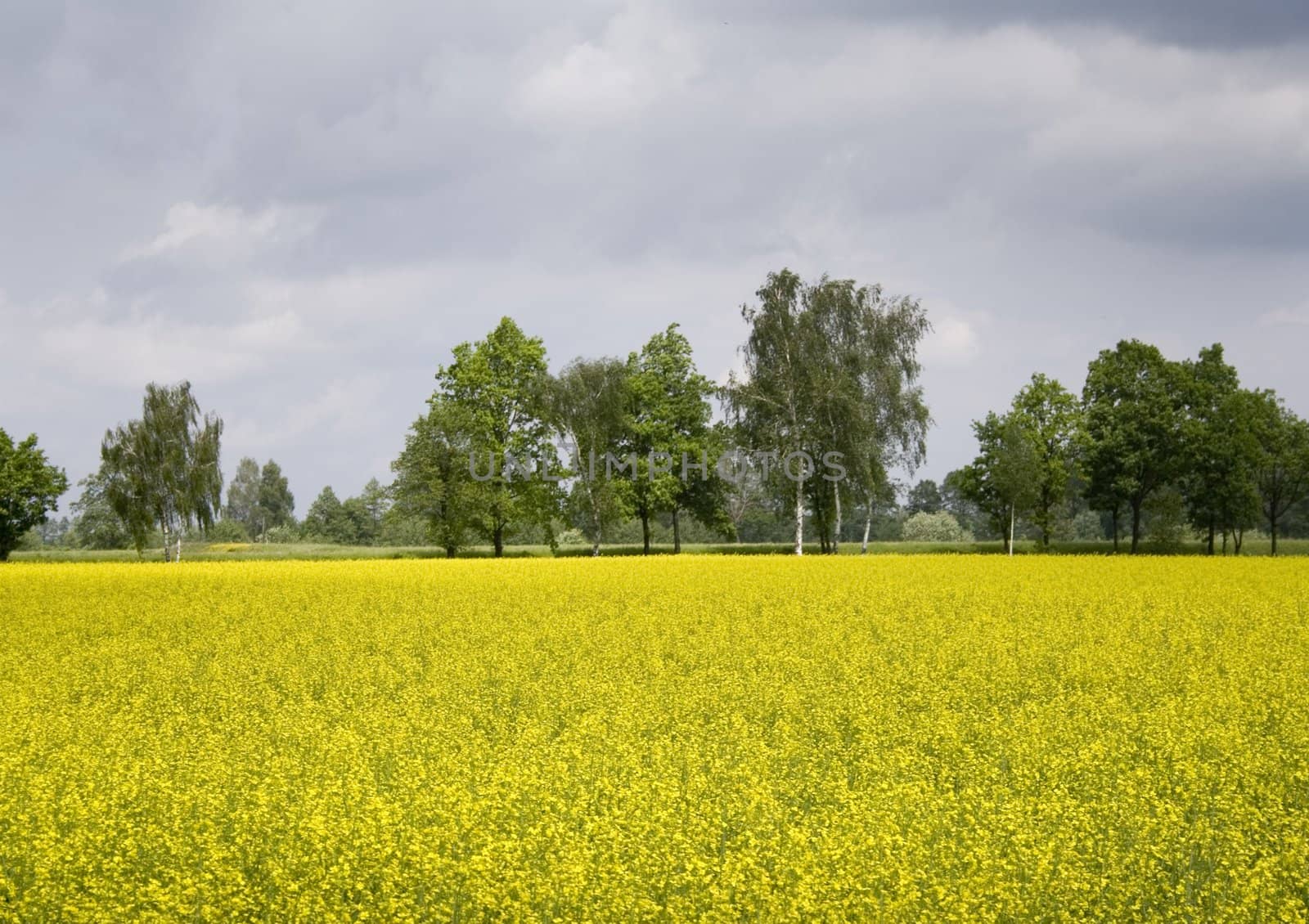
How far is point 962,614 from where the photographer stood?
2109 centimetres

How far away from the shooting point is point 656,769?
359 inches

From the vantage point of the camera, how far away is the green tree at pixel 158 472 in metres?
58.0

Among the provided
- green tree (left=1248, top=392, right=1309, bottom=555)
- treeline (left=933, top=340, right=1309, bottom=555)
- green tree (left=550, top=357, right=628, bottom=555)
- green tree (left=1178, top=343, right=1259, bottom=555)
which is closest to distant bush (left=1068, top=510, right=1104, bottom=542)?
green tree (left=1248, top=392, right=1309, bottom=555)

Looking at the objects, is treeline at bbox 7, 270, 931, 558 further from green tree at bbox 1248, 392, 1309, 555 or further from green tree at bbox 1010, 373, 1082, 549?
green tree at bbox 1248, 392, 1309, 555

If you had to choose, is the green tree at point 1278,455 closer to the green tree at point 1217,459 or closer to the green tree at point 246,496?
the green tree at point 1217,459

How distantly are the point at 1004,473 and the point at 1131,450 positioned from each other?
9.12m

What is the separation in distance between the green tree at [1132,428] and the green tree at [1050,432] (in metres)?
1.05

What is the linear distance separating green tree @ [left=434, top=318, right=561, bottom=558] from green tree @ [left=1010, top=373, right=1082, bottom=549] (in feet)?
89.6

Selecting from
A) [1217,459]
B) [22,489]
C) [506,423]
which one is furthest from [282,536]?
[1217,459]

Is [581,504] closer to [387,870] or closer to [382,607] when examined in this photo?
[382,607]

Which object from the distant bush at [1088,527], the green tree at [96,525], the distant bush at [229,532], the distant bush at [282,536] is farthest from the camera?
the distant bush at [1088,527]

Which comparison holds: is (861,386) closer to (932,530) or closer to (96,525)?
(932,530)

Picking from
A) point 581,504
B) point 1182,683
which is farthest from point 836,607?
point 581,504

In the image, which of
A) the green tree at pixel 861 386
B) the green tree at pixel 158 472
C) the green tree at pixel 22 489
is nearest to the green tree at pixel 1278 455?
the green tree at pixel 861 386
